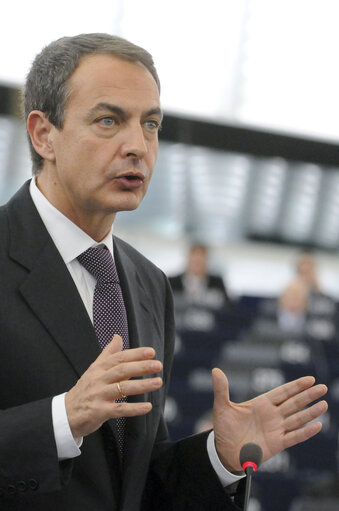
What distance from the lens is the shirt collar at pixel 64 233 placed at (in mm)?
1929

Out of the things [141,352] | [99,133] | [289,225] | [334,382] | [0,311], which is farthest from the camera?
[289,225]

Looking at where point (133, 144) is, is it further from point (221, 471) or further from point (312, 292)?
point (312, 292)

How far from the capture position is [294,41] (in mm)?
9656

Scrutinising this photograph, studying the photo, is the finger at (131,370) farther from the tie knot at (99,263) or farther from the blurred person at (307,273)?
the blurred person at (307,273)

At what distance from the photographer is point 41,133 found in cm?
199

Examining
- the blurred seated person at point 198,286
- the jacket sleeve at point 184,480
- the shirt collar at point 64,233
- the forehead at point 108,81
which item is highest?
the forehead at point 108,81

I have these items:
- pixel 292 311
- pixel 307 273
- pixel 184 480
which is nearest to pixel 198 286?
pixel 292 311

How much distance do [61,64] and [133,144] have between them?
0.28 meters

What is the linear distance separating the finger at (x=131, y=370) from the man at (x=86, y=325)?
0.06 meters

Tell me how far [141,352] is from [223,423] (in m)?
0.45

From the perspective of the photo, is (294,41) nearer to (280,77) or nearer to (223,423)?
(280,77)

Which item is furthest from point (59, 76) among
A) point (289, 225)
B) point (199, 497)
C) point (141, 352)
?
point (289, 225)


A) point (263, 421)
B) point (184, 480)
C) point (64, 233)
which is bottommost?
point (184, 480)

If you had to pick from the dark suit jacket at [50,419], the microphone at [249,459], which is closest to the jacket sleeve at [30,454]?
the dark suit jacket at [50,419]
